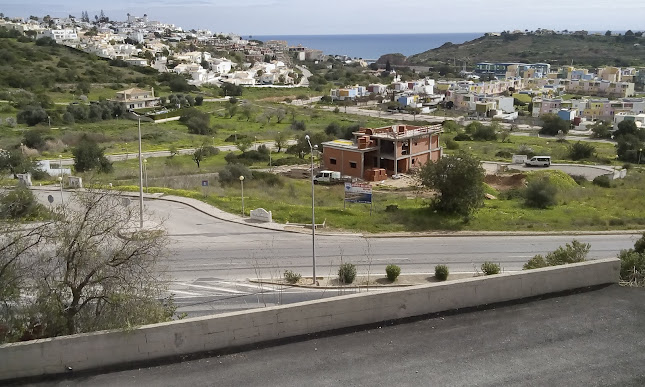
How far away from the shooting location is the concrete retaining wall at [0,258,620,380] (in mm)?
10359

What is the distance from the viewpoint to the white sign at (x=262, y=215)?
100 feet

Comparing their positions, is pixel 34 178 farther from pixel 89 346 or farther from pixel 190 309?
pixel 89 346

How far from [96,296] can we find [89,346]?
1197 mm

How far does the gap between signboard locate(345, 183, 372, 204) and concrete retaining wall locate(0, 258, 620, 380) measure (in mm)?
19503

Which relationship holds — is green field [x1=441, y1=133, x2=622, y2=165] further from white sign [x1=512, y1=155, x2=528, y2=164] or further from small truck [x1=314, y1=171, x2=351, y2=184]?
small truck [x1=314, y1=171, x2=351, y2=184]

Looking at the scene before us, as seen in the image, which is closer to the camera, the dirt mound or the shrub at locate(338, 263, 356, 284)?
the shrub at locate(338, 263, 356, 284)

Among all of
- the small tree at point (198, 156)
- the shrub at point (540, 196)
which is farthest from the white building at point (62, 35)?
the shrub at point (540, 196)

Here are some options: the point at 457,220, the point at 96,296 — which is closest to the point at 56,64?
the point at 457,220

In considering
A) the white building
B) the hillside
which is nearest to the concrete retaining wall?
the hillside

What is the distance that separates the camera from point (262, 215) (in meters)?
30.7

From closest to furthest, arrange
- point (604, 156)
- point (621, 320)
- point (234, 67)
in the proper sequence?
point (621, 320) < point (604, 156) < point (234, 67)

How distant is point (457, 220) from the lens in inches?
1262

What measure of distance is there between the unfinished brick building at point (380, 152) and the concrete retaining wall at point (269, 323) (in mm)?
35038

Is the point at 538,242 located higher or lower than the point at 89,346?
lower
